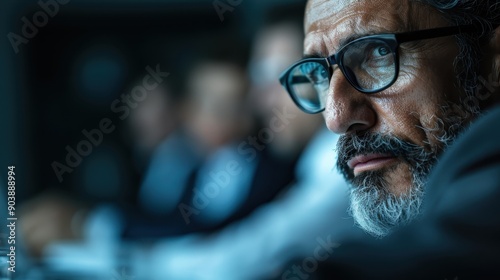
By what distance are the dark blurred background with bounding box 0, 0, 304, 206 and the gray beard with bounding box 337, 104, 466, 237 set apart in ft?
1.54

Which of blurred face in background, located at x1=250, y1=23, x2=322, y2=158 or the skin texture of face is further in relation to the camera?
blurred face in background, located at x1=250, y1=23, x2=322, y2=158

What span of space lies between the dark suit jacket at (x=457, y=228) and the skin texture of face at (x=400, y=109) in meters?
0.16

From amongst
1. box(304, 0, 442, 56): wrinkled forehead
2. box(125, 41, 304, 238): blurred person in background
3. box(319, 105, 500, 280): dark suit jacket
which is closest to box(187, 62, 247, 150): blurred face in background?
box(125, 41, 304, 238): blurred person in background

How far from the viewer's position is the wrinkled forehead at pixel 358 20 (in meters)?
0.61

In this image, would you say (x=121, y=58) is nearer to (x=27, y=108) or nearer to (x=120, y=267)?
(x=27, y=108)

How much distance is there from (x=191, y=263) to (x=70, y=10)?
499 mm

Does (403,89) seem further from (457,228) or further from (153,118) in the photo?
(153,118)

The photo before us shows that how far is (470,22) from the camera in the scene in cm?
61

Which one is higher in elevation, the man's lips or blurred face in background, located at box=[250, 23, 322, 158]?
blurred face in background, located at box=[250, 23, 322, 158]

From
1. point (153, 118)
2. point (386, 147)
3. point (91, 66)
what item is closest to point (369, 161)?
point (386, 147)

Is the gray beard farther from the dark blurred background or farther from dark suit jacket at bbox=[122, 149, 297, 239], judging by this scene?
the dark blurred background

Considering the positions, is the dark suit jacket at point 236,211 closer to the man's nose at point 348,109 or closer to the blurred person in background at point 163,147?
the blurred person in background at point 163,147

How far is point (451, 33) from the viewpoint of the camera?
602mm

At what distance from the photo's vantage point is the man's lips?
2.03 feet
